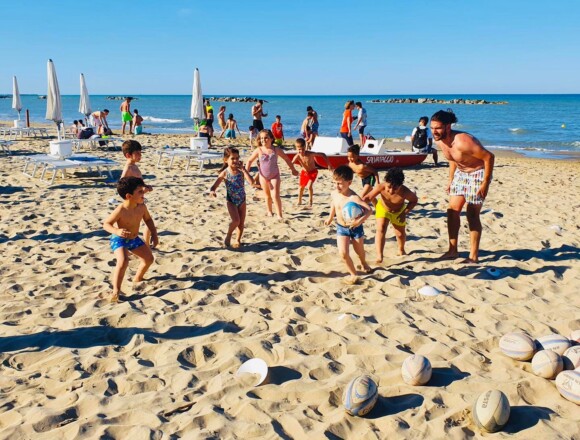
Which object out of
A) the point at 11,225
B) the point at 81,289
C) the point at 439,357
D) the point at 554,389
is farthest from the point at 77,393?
the point at 11,225

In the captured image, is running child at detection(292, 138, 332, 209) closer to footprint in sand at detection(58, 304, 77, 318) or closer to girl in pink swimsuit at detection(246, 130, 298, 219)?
girl in pink swimsuit at detection(246, 130, 298, 219)

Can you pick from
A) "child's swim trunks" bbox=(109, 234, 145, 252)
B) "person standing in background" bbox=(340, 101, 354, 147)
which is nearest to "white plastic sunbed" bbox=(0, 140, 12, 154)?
"person standing in background" bbox=(340, 101, 354, 147)

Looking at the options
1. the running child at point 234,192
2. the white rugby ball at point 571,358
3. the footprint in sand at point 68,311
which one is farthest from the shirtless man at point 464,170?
the footprint in sand at point 68,311

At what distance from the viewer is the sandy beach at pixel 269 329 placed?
2799 mm

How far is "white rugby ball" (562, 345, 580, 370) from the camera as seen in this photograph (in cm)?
322

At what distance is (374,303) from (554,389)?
5.27ft

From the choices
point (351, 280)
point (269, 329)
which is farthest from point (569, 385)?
point (351, 280)

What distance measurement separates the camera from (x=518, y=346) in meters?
3.42

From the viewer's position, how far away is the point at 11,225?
6926 millimetres

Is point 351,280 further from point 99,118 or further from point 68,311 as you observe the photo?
point 99,118

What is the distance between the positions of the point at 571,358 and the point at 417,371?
1037 millimetres

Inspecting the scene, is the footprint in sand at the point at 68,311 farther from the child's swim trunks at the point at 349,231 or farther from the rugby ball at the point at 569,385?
the rugby ball at the point at 569,385

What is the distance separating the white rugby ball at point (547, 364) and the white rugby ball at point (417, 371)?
69 cm

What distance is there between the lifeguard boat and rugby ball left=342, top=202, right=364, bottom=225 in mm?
7862
